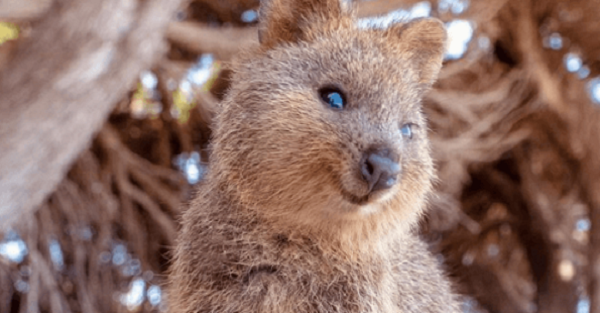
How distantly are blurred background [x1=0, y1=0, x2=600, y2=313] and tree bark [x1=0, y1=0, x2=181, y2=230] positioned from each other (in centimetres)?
133

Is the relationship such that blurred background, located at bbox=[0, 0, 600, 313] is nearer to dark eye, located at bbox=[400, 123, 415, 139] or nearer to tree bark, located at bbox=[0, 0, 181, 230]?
tree bark, located at bbox=[0, 0, 181, 230]

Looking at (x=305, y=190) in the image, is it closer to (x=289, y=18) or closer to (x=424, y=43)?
(x=289, y=18)

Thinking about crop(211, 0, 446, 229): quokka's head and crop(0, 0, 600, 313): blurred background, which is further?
crop(0, 0, 600, 313): blurred background

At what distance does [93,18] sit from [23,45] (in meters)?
0.32

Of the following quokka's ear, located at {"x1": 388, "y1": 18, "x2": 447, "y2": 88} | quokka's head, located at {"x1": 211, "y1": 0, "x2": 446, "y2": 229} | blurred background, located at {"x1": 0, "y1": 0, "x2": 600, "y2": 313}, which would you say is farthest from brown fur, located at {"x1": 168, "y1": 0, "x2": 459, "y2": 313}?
→ blurred background, located at {"x1": 0, "y1": 0, "x2": 600, "y2": 313}

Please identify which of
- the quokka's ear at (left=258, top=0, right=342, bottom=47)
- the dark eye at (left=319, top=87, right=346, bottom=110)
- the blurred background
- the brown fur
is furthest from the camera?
the blurred background

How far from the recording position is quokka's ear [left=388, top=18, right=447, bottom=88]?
2.33m

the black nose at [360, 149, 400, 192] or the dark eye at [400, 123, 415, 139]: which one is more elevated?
the black nose at [360, 149, 400, 192]

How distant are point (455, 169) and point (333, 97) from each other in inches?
121

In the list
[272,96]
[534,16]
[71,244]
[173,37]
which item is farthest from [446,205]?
[272,96]

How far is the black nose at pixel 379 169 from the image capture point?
1698 mm

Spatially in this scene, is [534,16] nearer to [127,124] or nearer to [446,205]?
[446,205]

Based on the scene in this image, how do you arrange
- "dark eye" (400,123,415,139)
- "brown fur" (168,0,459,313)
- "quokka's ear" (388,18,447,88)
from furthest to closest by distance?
"quokka's ear" (388,18,447,88)
"dark eye" (400,123,415,139)
"brown fur" (168,0,459,313)

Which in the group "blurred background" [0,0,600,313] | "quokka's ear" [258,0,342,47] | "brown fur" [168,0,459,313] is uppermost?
"quokka's ear" [258,0,342,47]
